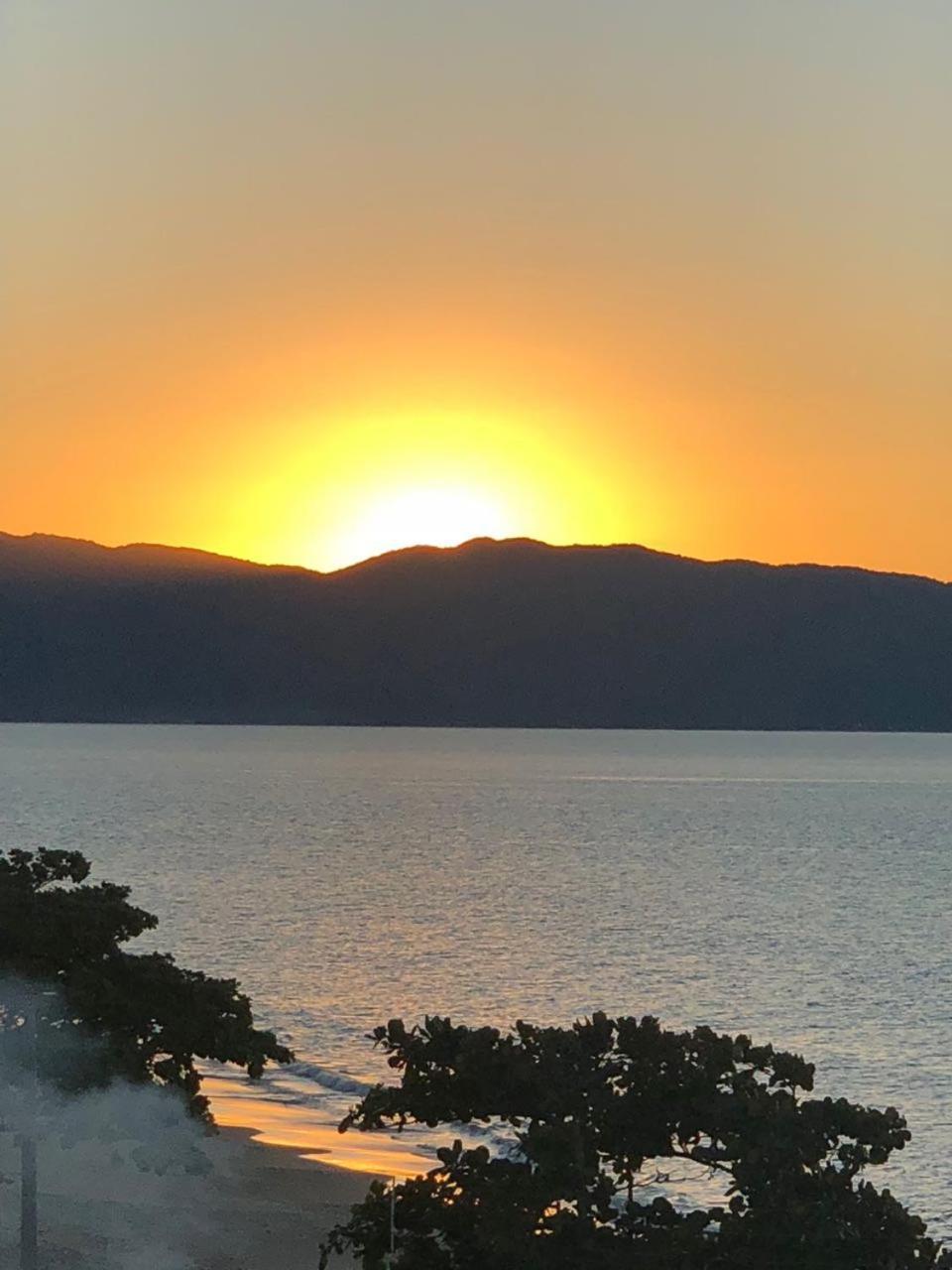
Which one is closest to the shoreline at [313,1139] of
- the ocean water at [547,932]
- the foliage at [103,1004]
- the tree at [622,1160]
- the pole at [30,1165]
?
the ocean water at [547,932]

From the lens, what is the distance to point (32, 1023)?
2439cm

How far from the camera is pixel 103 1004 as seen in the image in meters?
24.3

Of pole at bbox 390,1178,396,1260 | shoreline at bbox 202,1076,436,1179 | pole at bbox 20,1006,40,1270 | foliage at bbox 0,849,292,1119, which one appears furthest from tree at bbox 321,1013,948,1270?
shoreline at bbox 202,1076,436,1179

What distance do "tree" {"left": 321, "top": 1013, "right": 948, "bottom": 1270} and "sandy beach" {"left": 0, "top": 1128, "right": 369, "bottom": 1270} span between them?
25.7 ft

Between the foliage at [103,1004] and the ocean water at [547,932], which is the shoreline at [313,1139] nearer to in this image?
the ocean water at [547,932]

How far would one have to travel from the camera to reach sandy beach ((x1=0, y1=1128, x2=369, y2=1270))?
86.7 feet

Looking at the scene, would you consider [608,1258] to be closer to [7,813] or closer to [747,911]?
[747,911]

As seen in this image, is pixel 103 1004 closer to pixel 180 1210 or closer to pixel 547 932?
pixel 180 1210

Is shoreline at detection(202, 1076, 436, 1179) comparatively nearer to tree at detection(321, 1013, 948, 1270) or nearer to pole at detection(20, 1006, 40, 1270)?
pole at detection(20, 1006, 40, 1270)

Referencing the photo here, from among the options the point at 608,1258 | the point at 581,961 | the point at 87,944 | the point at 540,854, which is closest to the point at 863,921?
the point at 581,961

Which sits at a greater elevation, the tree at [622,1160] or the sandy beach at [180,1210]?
the tree at [622,1160]

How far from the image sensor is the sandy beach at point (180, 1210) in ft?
86.7

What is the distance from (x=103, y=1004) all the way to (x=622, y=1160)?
29.2 ft

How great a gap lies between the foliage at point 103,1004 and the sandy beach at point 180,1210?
4.60ft
